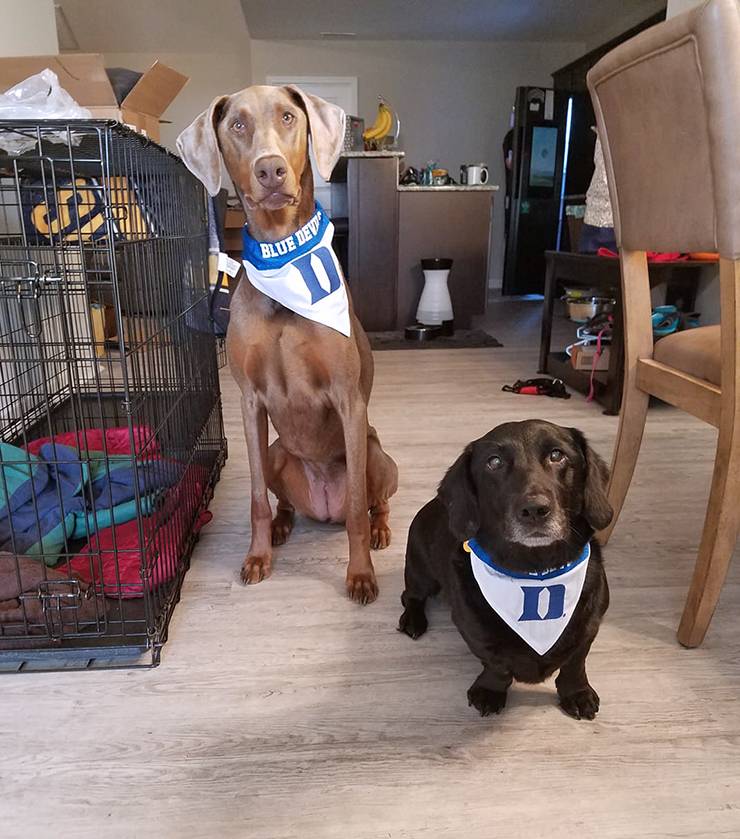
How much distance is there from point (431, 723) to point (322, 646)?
317mm

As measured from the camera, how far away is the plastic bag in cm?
161

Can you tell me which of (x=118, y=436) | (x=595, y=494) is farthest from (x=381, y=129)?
(x=595, y=494)

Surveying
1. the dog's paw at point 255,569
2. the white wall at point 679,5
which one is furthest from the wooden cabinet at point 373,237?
the dog's paw at point 255,569

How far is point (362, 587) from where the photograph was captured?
1.58 m

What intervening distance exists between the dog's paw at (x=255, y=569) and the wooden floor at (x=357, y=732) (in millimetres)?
30

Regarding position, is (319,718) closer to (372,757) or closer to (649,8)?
(372,757)

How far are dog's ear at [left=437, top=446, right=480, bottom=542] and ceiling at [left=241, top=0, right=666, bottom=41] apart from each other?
21.2ft

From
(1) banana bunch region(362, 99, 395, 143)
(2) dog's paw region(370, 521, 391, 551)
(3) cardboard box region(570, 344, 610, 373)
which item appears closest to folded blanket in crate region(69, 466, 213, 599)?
(2) dog's paw region(370, 521, 391, 551)

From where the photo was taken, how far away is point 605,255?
309 centimetres

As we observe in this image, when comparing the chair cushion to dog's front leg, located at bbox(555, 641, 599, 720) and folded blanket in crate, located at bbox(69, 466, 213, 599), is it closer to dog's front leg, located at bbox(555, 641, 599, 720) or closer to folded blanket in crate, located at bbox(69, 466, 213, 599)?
dog's front leg, located at bbox(555, 641, 599, 720)

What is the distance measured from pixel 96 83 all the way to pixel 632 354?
2444 mm

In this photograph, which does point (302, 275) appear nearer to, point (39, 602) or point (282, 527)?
point (282, 527)

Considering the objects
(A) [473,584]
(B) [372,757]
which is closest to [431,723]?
(B) [372,757]

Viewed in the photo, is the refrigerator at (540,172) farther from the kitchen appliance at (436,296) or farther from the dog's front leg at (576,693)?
the dog's front leg at (576,693)
